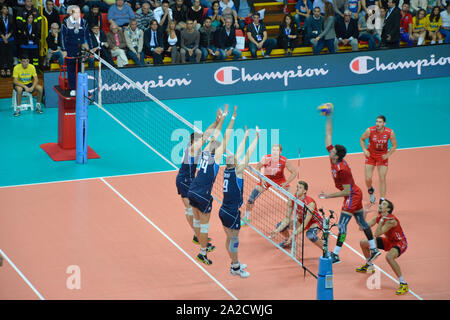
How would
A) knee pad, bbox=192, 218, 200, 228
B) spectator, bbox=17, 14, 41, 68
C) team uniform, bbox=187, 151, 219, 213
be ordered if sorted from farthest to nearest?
1. spectator, bbox=17, 14, 41, 68
2. knee pad, bbox=192, 218, 200, 228
3. team uniform, bbox=187, 151, 219, 213

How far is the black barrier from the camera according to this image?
75.4ft

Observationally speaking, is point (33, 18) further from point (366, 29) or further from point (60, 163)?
point (366, 29)

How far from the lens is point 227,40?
25000 millimetres

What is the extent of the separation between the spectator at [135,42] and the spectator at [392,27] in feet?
31.1

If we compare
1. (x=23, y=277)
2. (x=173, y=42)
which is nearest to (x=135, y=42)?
(x=173, y=42)

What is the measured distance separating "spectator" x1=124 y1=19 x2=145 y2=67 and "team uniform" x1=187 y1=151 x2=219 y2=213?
39.9 feet

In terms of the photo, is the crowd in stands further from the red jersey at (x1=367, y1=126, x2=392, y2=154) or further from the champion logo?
the red jersey at (x1=367, y1=126, x2=392, y2=154)

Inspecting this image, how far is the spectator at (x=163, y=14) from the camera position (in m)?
24.4

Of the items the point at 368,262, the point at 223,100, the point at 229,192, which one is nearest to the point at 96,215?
the point at 229,192

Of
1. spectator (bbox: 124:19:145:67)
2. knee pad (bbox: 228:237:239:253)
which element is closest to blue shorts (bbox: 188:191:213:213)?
knee pad (bbox: 228:237:239:253)

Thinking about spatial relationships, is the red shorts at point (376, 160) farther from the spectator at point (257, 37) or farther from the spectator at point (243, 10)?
the spectator at point (243, 10)

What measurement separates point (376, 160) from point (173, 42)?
34.5 ft

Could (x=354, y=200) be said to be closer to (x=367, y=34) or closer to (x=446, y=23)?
(x=367, y=34)

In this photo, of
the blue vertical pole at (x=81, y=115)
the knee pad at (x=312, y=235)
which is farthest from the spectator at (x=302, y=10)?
the knee pad at (x=312, y=235)
